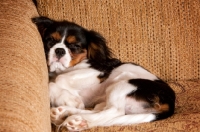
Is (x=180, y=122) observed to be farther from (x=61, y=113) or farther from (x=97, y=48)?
(x=97, y=48)

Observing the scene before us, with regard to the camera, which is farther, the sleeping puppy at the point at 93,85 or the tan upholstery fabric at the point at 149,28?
the tan upholstery fabric at the point at 149,28

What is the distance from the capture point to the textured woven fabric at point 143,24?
2.14m

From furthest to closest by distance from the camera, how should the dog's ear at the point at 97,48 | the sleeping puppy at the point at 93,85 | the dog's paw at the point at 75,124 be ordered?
the dog's ear at the point at 97,48 → the sleeping puppy at the point at 93,85 → the dog's paw at the point at 75,124

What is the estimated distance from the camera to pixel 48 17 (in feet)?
7.02

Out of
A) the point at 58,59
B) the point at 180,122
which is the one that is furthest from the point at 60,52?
the point at 180,122

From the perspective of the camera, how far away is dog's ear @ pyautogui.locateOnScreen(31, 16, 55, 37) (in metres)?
1.89

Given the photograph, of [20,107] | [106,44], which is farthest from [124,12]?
[20,107]

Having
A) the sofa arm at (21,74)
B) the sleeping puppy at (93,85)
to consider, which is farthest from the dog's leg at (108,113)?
the sofa arm at (21,74)

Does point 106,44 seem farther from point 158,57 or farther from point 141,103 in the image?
point 141,103

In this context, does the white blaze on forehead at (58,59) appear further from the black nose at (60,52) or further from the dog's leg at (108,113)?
the dog's leg at (108,113)

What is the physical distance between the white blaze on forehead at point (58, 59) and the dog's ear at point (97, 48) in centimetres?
15

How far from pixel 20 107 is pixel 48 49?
798 millimetres

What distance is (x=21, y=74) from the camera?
1351 mm

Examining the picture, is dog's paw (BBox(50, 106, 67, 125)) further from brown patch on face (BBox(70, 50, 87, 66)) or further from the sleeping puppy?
brown patch on face (BBox(70, 50, 87, 66))
